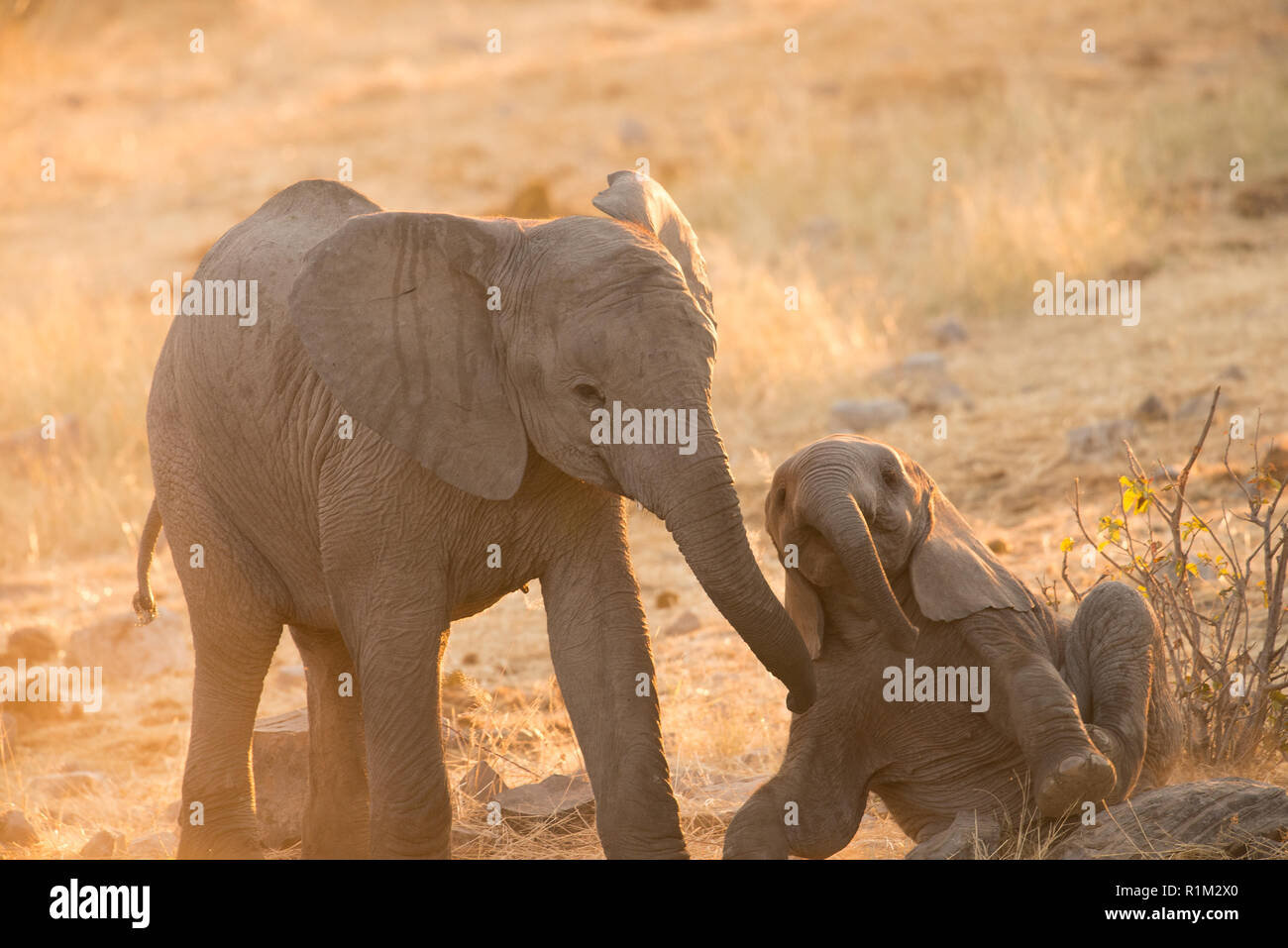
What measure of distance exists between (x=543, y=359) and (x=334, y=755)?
205cm

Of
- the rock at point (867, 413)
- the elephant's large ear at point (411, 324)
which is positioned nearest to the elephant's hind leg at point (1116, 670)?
the elephant's large ear at point (411, 324)

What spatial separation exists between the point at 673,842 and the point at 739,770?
6.94 feet

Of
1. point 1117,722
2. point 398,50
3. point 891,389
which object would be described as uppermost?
point 398,50

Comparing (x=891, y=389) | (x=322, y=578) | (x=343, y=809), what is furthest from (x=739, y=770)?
(x=891, y=389)

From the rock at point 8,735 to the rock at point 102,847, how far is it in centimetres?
170

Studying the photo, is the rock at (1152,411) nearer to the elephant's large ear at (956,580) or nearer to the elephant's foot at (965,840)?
the elephant's large ear at (956,580)

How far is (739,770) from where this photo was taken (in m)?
7.29

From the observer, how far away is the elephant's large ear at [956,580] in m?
5.38

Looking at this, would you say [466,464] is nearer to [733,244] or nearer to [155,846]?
[155,846]

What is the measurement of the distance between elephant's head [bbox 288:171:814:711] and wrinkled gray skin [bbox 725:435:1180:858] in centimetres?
64

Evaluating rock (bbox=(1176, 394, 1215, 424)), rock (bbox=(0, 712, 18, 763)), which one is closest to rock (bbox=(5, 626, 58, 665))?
rock (bbox=(0, 712, 18, 763))

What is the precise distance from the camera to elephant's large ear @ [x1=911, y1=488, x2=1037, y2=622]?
5.38 metres
